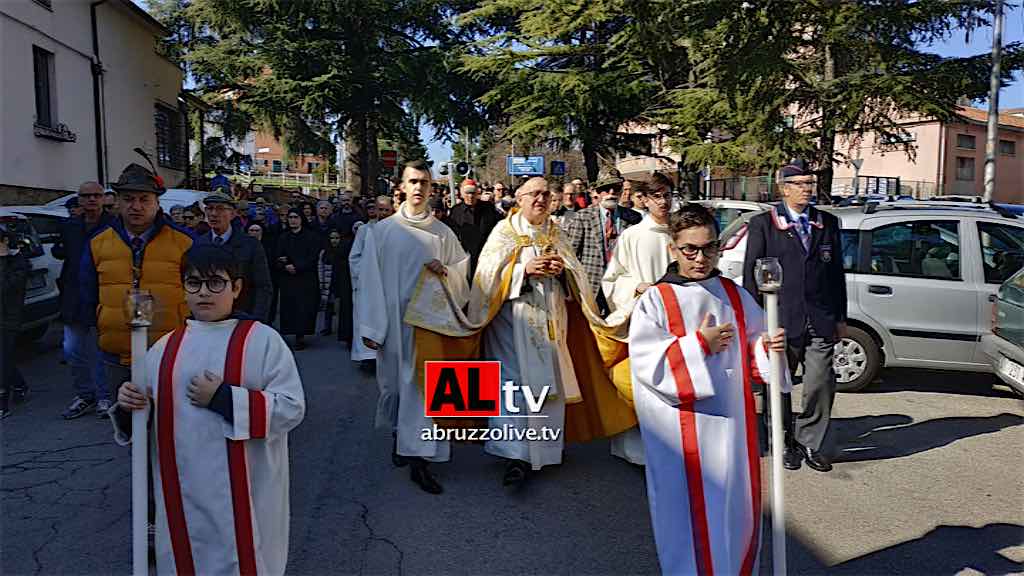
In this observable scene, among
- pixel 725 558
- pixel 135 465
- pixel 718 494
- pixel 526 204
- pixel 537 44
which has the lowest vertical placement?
pixel 725 558

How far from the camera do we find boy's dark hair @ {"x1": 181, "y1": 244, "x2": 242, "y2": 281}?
9.35 feet

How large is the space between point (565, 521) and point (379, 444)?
1896 millimetres

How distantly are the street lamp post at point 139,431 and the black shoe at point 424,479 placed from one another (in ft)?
8.02

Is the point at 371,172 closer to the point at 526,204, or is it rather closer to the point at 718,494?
the point at 526,204

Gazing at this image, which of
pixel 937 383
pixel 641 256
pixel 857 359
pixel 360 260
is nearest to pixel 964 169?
pixel 937 383

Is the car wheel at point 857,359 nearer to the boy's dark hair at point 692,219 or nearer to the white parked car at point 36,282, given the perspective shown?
the boy's dark hair at point 692,219

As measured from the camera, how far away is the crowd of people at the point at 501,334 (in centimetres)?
286

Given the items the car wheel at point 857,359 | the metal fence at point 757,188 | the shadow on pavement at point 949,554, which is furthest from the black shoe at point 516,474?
the metal fence at point 757,188

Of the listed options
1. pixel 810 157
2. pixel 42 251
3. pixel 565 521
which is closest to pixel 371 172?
pixel 810 157

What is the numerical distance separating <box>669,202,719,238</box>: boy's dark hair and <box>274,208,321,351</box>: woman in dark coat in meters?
7.29

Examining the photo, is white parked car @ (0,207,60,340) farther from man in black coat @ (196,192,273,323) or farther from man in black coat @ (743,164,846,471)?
man in black coat @ (743,164,846,471)

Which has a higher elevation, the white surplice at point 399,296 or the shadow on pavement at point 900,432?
the white surplice at point 399,296

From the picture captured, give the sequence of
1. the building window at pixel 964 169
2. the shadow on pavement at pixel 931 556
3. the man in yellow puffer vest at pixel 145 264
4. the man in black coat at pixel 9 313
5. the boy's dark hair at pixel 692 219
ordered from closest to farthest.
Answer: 1. the boy's dark hair at pixel 692 219
2. the shadow on pavement at pixel 931 556
3. the man in yellow puffer vest at pixel 145 264
4. the man in black coat at pixel 9 313
5. the building window at pixel 964 169

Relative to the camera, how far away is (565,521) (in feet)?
14.9
